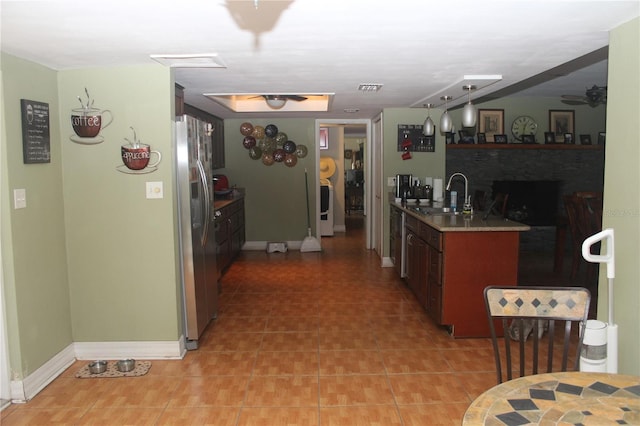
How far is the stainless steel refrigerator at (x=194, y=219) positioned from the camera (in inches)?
136

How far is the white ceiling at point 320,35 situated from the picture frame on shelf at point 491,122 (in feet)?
10.3

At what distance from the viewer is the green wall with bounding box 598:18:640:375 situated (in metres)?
2.29

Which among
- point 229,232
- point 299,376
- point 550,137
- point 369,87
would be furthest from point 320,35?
point 550,137

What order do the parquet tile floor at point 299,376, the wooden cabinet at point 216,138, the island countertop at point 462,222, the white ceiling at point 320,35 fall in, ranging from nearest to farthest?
the white ceiling at point 320,35, the parquet tile floor at point 299,376, the island countertop at point 462,222, the wooden cabinet at point 216,138

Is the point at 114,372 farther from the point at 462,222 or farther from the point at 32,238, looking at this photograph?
the point at 462,222

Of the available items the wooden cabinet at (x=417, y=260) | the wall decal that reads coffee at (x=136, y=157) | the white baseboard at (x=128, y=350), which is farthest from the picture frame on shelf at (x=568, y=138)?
the white baseboard at (x=128, y=350)

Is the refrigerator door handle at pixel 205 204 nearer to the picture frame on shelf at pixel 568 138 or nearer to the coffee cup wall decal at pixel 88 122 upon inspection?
the coffee cup wall decal at pixel 88 122

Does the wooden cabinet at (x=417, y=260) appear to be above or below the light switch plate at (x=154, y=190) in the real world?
below

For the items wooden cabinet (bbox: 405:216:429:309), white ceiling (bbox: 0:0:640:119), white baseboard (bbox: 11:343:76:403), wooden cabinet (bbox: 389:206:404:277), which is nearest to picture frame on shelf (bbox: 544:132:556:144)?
wooden cabinet (bbox: 389:206:404:277)

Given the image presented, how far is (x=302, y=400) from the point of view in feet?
9.27

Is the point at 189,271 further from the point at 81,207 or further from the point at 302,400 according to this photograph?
the point at 302,400

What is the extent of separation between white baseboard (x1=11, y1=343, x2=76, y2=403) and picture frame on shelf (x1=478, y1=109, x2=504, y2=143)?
575 cm

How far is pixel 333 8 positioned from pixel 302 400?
6.91 feet

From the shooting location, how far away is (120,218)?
3.37 m
